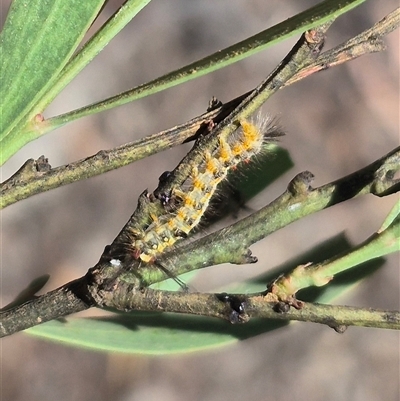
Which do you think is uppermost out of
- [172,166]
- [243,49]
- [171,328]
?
[172,166]

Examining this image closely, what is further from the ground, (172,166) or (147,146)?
(172,166)

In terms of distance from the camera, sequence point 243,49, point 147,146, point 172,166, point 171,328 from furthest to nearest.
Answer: point 172,166 < point 171,328 < point 147,146 < point 243,49

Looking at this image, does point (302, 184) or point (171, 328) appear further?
point (171, 328)

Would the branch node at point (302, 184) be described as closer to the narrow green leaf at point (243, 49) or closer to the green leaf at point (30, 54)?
the narrow green leaf at point (243, 49)

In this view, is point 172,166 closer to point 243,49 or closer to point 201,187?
point 201,187

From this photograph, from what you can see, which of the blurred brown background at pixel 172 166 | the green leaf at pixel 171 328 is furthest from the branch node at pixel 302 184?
the blurred brown background at pixel 172 166

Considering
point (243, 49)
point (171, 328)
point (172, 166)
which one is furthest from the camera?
point (172, 166)

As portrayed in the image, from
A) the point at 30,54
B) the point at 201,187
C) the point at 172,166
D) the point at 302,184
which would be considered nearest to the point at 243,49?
the point at 302,184
